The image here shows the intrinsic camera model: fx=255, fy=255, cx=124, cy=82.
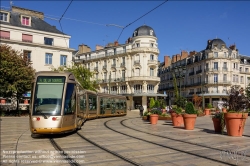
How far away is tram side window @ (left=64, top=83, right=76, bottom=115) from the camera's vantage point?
10.8m

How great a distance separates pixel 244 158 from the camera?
6773 mm

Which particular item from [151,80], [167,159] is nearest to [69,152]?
[167,159]

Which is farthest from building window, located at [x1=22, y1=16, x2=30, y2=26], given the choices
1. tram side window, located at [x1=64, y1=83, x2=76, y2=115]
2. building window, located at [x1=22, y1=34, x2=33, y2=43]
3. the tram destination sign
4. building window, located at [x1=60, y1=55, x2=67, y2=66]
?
tram side window, located at [x1=64, y1=83, x2=76, y2=115]

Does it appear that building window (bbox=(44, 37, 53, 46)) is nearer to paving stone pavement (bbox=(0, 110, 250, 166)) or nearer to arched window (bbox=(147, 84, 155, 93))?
arched window (bbox=(147, 84, 155, 93))

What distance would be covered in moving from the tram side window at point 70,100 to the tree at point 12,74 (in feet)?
56.0

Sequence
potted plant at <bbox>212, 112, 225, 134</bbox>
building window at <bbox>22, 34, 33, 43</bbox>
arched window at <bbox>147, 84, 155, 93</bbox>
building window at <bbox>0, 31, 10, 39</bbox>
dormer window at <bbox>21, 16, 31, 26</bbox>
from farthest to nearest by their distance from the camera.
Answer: arched window at <bbox>147, 84, 155, 93</bbox>, dormer window at <bbox>21, 16, 31, 26</bbox>, building window at <bbox>22, 34, 33, 43</bbox>, building window at <bbox>0, 31, 10, 39</bbox>, potted plant at <bbox>212, 112, 225, 134</bbox>

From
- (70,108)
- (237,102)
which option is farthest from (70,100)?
(237,102)

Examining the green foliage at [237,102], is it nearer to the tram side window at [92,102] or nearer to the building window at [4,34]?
the tram side window at [92,102]

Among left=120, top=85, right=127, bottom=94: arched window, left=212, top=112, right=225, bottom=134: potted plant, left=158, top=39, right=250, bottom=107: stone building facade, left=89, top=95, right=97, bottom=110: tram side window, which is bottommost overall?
left=212, top=112, right=225, bottom=134: potted plant

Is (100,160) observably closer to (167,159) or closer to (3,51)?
(167,159)

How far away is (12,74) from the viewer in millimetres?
26672

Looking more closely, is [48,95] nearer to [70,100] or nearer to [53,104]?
[53,104]

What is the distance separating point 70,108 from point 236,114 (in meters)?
6.96

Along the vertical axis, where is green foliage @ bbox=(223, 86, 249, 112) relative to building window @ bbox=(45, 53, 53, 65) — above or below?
below
